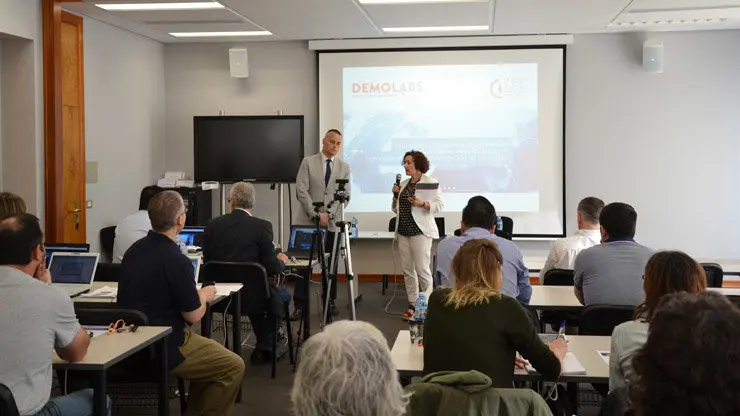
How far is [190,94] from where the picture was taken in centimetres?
1006

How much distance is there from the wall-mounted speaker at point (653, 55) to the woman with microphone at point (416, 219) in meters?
3.50

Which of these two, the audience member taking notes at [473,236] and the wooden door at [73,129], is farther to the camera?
the wooden door at [73,129]

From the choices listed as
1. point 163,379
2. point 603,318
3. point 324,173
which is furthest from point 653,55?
point 163,379

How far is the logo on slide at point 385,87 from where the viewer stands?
947cm

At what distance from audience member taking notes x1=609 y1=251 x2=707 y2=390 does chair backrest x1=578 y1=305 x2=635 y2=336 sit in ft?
3.63

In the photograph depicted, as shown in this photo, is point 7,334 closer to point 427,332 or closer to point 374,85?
point 427,332

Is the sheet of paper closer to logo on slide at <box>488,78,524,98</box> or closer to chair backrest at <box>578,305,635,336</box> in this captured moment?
chair backrest at <box>578,305,635,336</box>

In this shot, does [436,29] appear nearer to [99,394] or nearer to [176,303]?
[176,303]

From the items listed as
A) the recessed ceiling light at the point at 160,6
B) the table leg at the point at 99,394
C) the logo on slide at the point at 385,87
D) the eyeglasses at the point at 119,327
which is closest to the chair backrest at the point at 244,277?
the eyeglasses at the point at 119,327

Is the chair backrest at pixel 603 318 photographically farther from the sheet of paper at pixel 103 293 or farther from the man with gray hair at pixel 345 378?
the sheet of paper at pixel 103 293

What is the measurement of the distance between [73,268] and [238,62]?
5229mm

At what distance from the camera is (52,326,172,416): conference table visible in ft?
10.1

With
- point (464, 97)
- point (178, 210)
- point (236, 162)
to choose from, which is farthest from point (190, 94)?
point (178, 210)

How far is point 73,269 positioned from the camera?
4891mm
